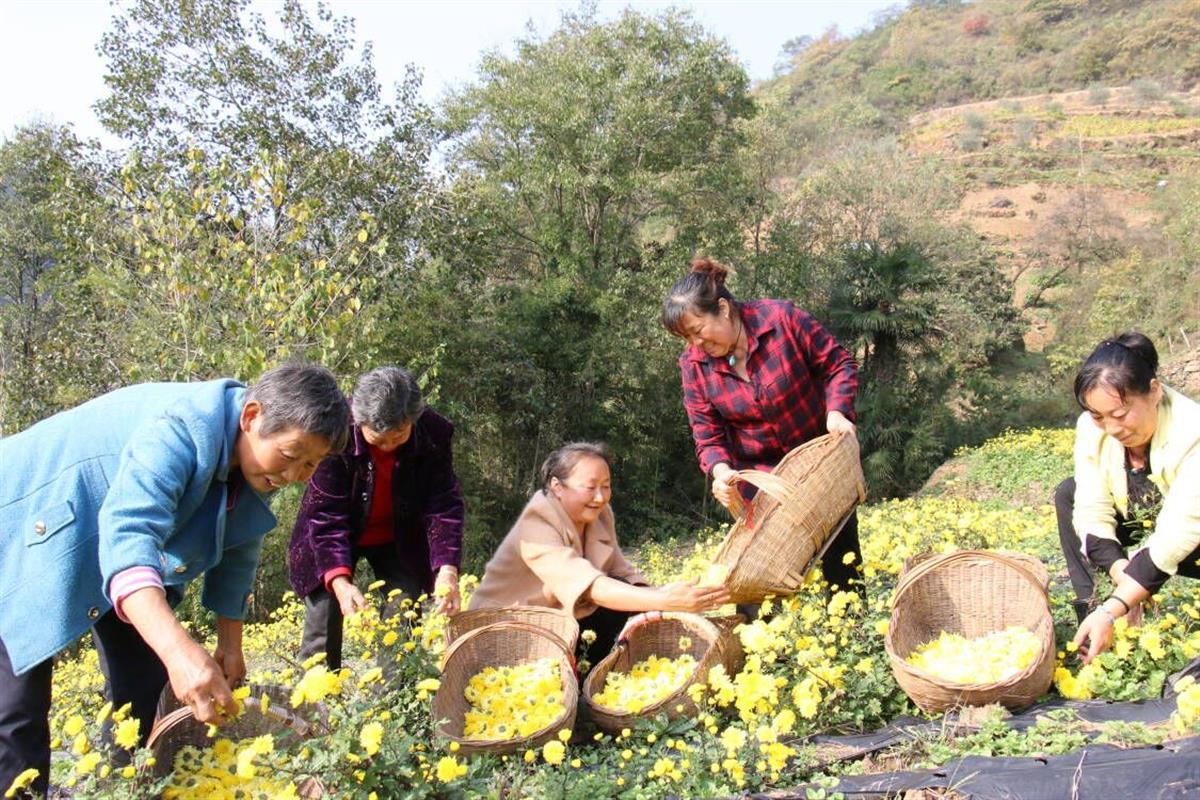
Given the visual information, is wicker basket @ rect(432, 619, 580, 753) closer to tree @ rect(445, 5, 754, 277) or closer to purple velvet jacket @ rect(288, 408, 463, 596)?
purple velvet jacket @ rect(288, 408, 463, 596)

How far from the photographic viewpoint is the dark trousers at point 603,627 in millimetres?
3527

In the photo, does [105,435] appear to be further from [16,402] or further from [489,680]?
[16,402]

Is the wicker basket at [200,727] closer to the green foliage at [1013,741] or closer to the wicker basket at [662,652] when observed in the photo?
the wicker basket at [662,652]

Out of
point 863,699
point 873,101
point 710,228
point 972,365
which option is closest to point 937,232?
point 972,365

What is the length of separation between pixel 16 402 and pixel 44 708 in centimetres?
1067

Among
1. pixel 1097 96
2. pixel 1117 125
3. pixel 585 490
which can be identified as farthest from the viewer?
pixel 1097 96

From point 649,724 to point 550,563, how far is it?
0.82m

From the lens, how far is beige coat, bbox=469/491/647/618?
3.25m

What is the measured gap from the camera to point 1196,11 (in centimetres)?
4419

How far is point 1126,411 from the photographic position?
104 inches

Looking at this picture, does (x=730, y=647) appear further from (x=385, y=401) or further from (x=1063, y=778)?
(x=385, y=401)

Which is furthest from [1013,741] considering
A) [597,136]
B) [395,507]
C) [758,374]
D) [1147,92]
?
[1147,92]

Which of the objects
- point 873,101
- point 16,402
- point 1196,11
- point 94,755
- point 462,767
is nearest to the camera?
point 94,755

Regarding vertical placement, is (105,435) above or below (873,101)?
below
